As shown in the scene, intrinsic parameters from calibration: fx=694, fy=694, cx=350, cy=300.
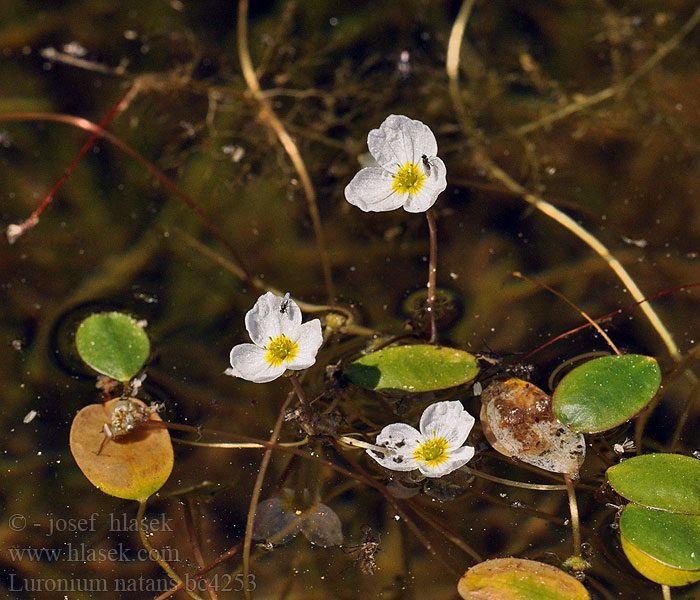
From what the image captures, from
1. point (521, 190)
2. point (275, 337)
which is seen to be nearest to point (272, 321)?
point (275, 337)

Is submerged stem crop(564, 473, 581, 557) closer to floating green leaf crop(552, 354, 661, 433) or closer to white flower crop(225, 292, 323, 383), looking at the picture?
floating green leaf crop(552, 354, 661, 433)

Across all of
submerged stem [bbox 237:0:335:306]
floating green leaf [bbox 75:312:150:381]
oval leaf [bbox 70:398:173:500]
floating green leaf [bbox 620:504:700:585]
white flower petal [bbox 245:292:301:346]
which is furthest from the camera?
submerged stem [bbox 237:0:335:306]

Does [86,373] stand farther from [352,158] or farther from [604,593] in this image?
[604,593]

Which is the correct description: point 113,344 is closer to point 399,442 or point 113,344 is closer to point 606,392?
point 399,442

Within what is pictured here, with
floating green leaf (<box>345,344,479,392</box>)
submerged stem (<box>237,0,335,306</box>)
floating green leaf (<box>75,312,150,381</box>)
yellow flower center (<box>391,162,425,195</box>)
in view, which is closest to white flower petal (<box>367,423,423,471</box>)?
floating green leaf (<box>345,344,479,392</box>)

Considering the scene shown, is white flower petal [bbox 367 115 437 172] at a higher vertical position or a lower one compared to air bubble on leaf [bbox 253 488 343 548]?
higher

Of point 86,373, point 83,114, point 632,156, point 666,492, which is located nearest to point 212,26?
point 83,114

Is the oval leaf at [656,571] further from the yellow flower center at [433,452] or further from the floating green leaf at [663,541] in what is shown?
Result: the yellow flower center at [433,452]
